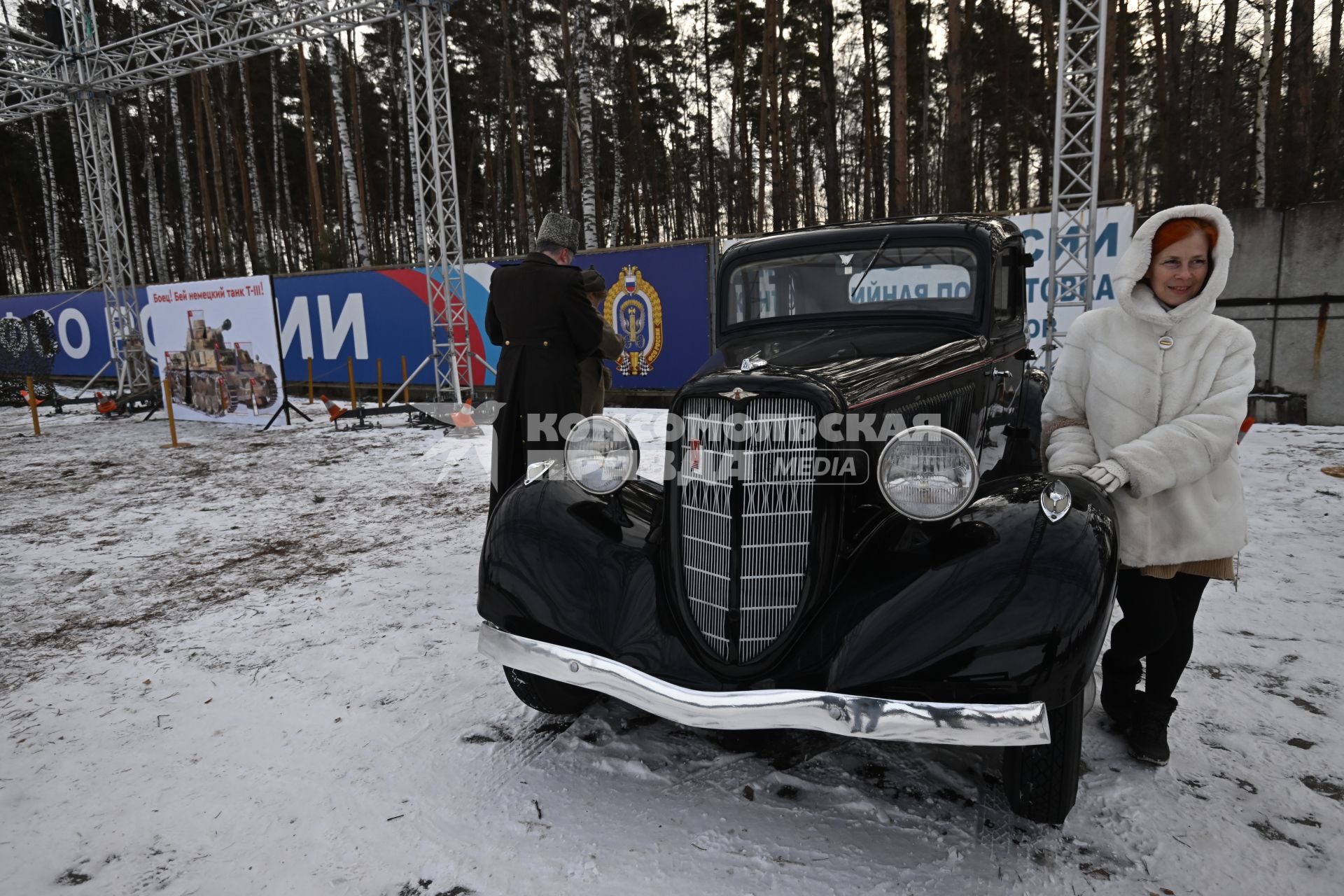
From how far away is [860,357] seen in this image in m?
2.71

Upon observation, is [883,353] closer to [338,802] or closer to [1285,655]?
[1285,655]

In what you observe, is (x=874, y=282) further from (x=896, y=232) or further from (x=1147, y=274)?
(x=1147, y=274)

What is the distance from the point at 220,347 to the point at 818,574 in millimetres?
10718

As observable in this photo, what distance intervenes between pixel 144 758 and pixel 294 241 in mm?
30263

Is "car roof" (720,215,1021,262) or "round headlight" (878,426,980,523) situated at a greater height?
"car roof" (720,215,1021,262)

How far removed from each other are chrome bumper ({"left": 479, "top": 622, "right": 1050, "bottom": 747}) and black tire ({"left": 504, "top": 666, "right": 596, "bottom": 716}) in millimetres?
564

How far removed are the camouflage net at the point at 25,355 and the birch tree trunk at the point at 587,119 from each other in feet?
35.3

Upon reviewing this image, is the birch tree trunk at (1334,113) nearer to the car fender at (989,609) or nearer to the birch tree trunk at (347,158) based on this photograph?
the car fender at (989,609)

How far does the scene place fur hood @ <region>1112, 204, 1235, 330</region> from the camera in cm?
208

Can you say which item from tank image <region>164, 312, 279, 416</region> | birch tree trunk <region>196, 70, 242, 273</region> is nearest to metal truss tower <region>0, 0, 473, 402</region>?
tank image <region>164, 312, 279, 416</region>

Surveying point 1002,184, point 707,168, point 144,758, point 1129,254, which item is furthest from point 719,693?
point 707,168

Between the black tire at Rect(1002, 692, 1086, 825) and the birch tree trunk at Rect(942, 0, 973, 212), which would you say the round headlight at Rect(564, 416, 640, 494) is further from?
the birch tree trunk at Rect(942, 0, 973, 212)

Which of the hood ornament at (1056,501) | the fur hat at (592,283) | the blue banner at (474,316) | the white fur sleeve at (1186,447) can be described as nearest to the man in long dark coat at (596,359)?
the fur hat at (592,283)

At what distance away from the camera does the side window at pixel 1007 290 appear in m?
3.21
